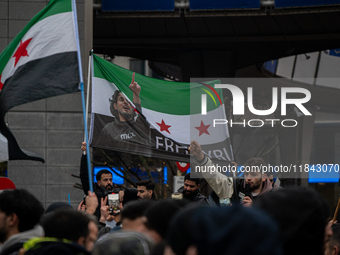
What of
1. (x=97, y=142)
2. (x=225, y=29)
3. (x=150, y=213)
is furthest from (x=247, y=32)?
(x=150, y=213)

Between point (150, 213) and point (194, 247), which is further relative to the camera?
point (150, 213)

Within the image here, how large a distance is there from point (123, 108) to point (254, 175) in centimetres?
217

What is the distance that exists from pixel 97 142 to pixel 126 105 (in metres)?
0.72

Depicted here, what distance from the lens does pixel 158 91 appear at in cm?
717

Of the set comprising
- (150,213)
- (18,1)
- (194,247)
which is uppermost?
(18,1)

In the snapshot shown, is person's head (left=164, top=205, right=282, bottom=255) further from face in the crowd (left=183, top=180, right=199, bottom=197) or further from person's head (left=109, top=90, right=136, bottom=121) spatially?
person's head (left=109, top=90, right=136, bottom=121)

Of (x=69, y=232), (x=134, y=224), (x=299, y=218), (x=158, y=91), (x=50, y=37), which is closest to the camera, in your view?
(x=299, y=218)

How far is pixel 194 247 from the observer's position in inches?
64.4

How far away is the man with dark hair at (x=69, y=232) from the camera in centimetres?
256

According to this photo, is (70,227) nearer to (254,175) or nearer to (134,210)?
→ (134,210)

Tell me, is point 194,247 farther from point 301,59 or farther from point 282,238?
point 301,59

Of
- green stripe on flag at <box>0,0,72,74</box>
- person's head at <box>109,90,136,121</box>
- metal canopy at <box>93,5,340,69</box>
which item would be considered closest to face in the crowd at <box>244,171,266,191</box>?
person's head at <box>109,90,136,121</box>

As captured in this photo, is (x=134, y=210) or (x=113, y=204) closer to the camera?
(x=134, y=210)

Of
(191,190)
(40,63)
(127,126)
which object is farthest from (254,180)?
(40,63)
